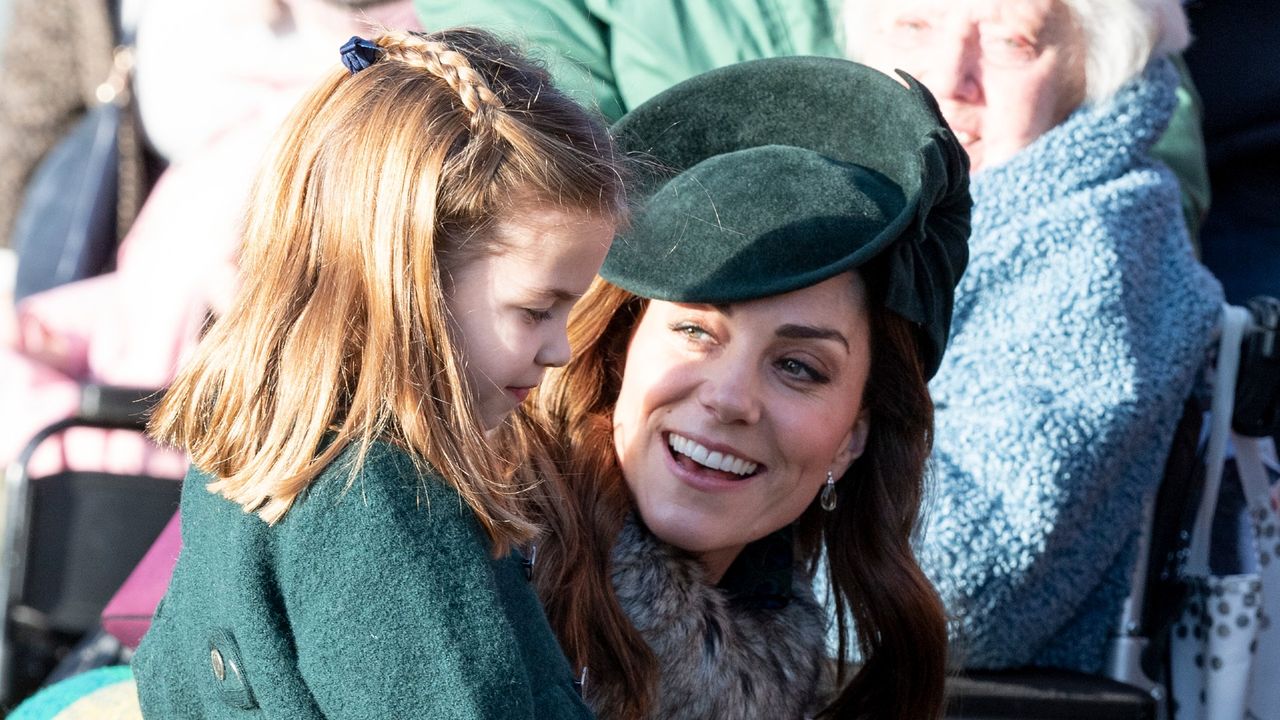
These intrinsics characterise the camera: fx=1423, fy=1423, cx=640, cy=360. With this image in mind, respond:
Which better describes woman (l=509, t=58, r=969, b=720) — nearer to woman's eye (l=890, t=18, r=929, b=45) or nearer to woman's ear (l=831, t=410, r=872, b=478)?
woman's ear (l=831, t=410, r=872, b=478)

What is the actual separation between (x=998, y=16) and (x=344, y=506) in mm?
1863

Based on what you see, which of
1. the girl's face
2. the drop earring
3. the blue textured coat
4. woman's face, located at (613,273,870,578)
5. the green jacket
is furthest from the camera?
the green jacket

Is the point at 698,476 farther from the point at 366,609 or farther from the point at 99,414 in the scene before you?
the point at 99,414

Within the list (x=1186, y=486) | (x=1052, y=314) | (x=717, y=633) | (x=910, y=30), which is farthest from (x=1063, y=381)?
(x=717, y=633)

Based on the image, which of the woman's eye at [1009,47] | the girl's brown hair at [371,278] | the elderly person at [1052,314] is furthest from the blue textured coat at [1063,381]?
the girl's brown hair at [371,278]

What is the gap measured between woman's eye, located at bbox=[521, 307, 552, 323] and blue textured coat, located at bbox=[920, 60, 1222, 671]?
111 centimetres

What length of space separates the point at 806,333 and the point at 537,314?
57cm

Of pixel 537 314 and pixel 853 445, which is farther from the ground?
pixel 537 314

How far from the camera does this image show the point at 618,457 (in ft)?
6.50

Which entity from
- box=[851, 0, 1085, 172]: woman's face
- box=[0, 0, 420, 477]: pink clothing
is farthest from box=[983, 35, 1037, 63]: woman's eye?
box=[0, 0, 420, 477]: pink clothing

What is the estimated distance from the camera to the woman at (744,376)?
1870 millimetres

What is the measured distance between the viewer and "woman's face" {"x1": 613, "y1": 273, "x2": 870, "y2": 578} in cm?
192

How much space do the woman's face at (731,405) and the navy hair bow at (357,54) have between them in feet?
2.01

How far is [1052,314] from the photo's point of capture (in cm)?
261
